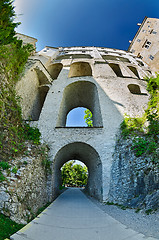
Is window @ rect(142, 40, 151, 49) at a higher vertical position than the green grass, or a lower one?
higher

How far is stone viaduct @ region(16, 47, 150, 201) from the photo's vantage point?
26.7 feet

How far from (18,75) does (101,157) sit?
25.1 feet

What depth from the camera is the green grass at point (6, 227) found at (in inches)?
94.1

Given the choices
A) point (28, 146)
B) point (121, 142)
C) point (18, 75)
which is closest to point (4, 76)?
point (18, 75)

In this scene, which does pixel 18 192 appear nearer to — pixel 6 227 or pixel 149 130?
pixel 6 227

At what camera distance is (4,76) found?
6.72 meters

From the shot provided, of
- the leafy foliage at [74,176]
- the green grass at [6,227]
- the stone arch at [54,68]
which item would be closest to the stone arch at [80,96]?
the stone arch at [54,68]

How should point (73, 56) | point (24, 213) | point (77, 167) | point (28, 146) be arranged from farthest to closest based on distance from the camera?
point (77, 167) → point (73, 56) → point (28, 146) → point (24, 213)

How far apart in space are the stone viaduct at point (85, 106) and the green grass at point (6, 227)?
4.37 metres

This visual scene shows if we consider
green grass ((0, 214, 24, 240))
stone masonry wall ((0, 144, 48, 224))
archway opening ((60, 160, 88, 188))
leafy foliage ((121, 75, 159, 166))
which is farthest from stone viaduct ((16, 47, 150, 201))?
archway opening ((60, 160, 88, 188))

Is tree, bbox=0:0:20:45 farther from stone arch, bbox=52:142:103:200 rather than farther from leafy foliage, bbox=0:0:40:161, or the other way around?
stone arch, bbox=52:142:103:200

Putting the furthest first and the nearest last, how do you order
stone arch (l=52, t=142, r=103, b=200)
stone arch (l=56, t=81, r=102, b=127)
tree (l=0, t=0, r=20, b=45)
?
Answer: stone arch (l=56, t=81, r=102, b=127) → stone arch (l=52, t=142, r=103, b=200) → tree (l=0, t=0, r=20, b=45)

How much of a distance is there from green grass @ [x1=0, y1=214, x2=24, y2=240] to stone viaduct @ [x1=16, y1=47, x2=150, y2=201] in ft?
14.4

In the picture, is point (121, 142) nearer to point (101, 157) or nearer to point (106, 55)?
point (101, 157)
